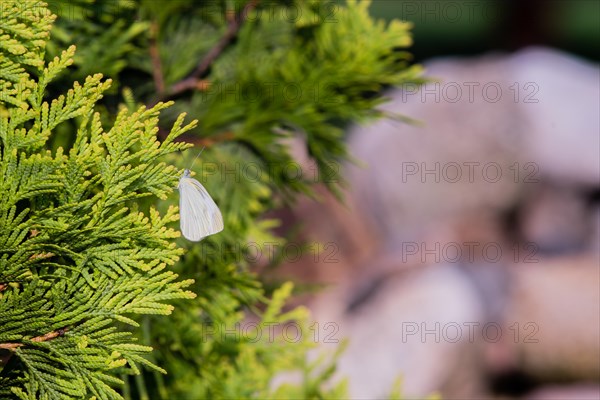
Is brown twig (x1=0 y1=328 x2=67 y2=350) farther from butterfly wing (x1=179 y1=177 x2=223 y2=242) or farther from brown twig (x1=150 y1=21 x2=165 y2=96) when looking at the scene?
brown twig (x1=150 y1=21 x2=165 y2=96)

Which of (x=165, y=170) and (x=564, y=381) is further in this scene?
(x=564, y=381)

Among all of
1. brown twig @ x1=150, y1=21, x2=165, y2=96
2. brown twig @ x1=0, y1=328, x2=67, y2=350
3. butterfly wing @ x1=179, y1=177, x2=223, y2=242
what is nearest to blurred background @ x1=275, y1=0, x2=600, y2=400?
brown twig @ x1=150, y1=21, x2=165, y2=96

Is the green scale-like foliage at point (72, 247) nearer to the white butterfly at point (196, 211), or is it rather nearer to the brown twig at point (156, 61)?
the white butterfly at point (196, 211)

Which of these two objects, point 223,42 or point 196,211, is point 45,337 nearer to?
point 196,211

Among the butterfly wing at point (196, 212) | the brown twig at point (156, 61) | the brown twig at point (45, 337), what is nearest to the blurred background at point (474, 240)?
the brown twig at point (156, 61)

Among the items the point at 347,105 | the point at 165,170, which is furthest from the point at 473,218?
the point at 165,170

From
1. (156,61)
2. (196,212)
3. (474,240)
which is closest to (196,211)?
(196,212)

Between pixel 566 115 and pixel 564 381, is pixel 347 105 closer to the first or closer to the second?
pixel 564 381
